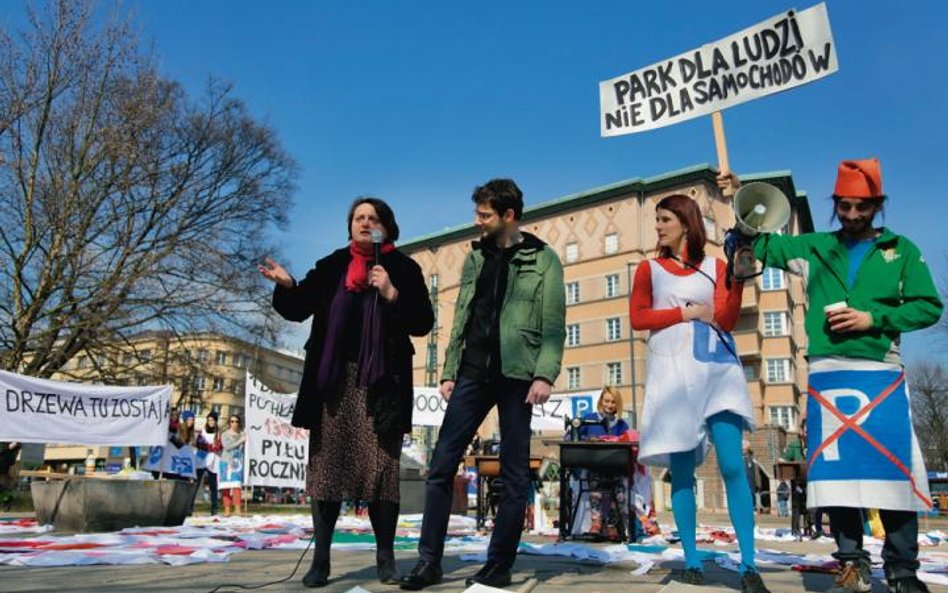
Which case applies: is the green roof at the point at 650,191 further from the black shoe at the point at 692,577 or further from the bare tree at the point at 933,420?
the black shoe at the point at 692,577

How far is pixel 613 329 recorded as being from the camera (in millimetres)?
56188

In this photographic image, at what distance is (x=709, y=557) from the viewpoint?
551 centimetres

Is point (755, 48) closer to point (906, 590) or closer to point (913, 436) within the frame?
point (913, 436)

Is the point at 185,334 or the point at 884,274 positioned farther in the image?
the point at 185,334

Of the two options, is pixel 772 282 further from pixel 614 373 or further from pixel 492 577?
pixel 492 577

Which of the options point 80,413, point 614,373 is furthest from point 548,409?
point 614,373

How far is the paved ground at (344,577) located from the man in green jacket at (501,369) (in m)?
0.29

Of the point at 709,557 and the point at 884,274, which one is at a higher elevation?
the point at 884,274

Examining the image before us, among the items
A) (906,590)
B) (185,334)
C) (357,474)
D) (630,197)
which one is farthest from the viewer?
(630,197)

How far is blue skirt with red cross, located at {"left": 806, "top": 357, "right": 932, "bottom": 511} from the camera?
11.5 feet

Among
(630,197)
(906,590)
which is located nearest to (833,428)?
(906,590)

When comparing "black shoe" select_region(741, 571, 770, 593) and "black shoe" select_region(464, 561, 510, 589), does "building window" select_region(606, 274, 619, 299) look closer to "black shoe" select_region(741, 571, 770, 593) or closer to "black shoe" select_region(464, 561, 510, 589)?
"black shoe" select_region(464, 561, 510, 589)

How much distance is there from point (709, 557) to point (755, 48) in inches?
131

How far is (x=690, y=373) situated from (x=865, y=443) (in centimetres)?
80
